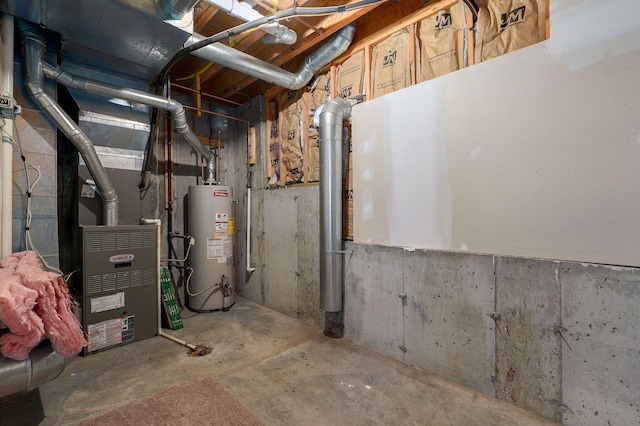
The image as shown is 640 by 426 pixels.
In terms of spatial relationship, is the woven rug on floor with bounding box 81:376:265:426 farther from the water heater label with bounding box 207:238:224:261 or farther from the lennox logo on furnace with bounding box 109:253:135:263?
the water heater label with bounding box 207:238:224:261

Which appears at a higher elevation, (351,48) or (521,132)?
(351,48)

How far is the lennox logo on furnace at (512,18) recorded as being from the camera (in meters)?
1.74

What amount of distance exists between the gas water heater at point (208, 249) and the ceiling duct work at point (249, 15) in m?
1.75

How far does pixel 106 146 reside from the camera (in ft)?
9.28

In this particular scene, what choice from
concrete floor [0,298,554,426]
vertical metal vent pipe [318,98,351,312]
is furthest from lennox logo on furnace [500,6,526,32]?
concrete floor [0,298,554,426]

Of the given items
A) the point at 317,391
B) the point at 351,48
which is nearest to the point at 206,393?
the point at 317,391

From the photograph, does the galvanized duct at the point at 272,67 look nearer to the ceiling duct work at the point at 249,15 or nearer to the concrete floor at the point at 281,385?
the ceiling duct work at the point at 249,15

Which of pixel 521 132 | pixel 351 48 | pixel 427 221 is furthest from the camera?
pixel 351 48

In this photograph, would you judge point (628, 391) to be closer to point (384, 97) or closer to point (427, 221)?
point (427, 221)

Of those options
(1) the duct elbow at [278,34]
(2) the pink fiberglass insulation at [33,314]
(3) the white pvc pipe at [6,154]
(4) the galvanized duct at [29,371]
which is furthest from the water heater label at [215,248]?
(1) the duct elbow at [278,34]

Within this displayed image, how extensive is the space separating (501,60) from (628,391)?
186 cm

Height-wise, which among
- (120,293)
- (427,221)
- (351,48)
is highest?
(351,48)

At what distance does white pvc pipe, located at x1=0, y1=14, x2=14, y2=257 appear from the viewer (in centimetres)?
199

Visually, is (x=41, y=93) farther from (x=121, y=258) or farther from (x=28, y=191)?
(x=121, y=258)
